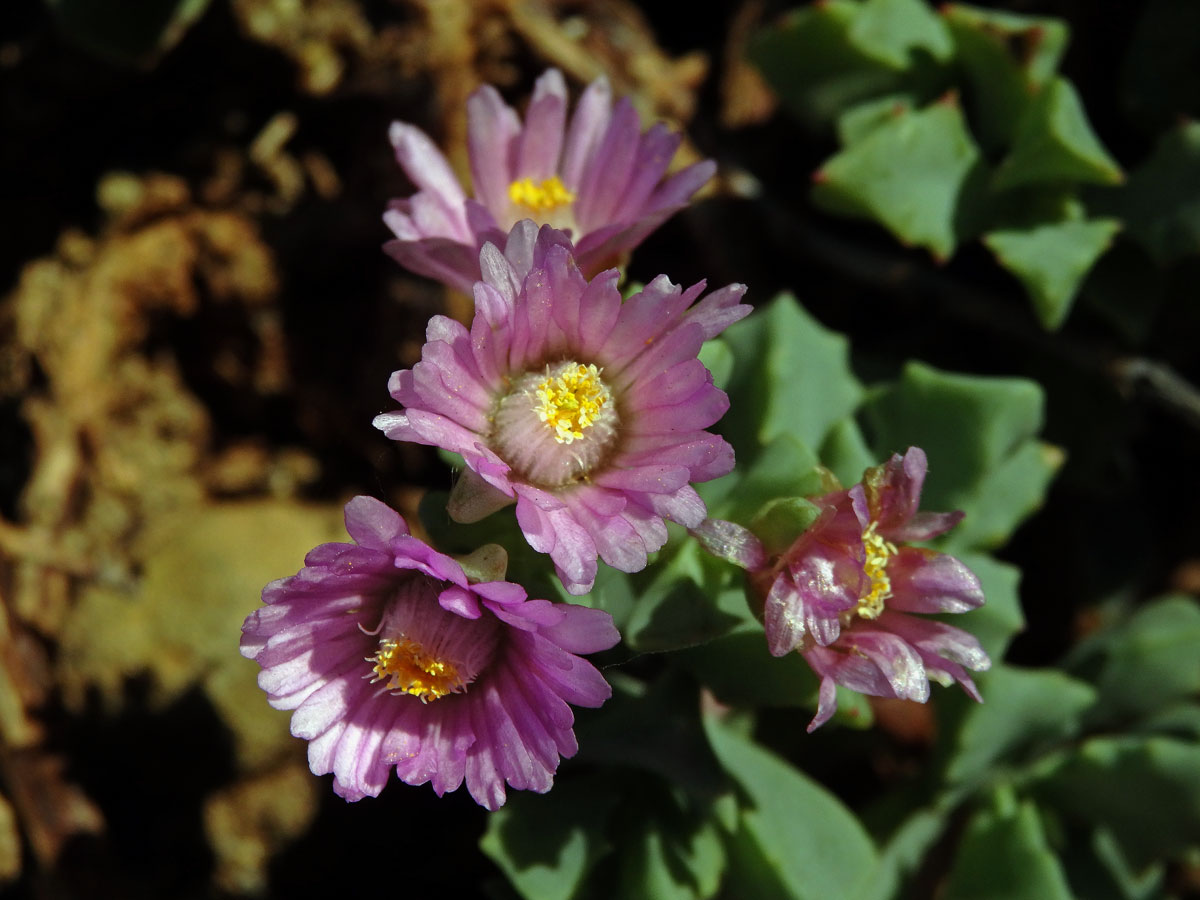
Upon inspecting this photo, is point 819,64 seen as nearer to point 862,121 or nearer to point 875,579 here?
point 862,121

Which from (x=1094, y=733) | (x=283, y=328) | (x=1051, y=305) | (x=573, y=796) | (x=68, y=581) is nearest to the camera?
(x=573, y=796)

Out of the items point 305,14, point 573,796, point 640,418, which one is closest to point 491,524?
point 640,418

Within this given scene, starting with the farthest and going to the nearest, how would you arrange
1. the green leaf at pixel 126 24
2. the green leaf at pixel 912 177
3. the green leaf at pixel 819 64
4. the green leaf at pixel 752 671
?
the green leaf at pixel 126 24 < the green leaf at pixel 819 64 < the green leaf at pixel 912 177 < the green leaf at pixel 752 671

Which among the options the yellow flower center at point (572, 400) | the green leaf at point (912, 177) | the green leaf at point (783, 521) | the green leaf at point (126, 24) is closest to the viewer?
the green leaf at point (783, 521)

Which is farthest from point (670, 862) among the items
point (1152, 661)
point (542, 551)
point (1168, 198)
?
point (1168, 198)

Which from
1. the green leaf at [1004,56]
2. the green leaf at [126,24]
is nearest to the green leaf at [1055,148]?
the green leaf at [1004,56]

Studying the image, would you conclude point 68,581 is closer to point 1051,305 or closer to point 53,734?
point 53,734

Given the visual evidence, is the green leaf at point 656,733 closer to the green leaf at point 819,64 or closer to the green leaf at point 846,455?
the green leaf at point 846,455
